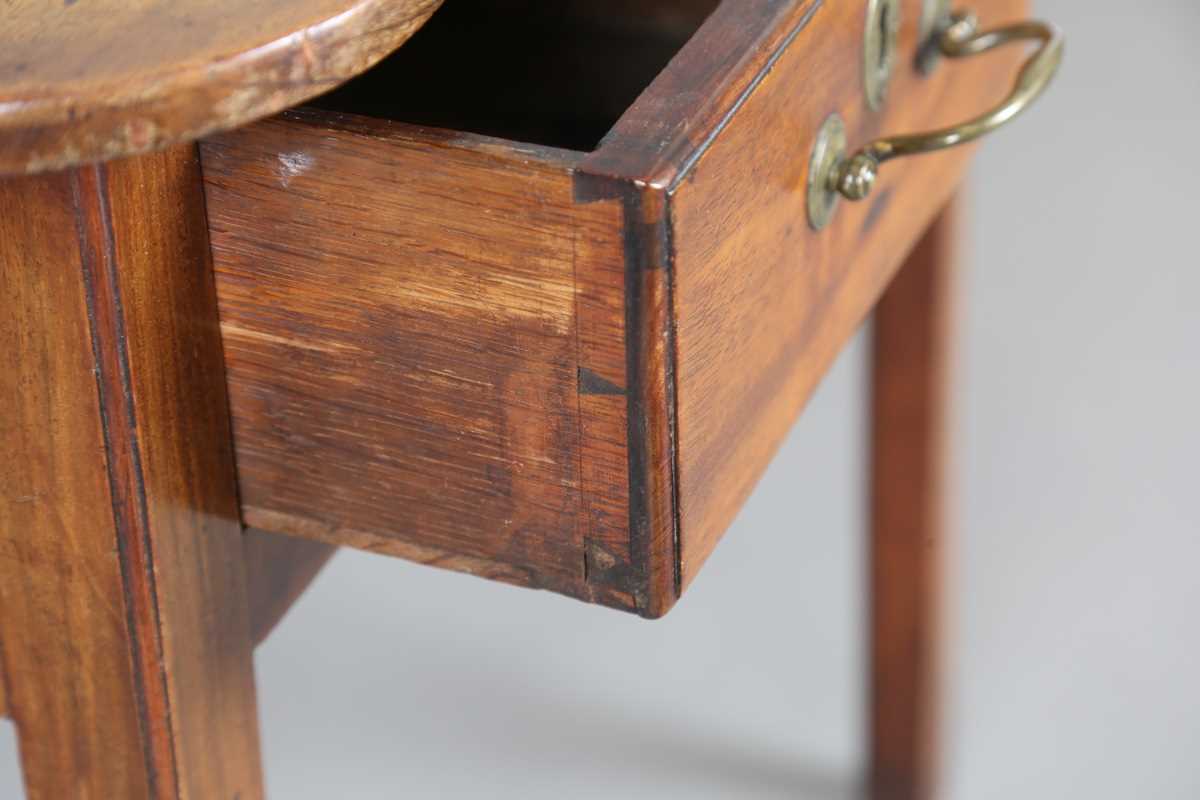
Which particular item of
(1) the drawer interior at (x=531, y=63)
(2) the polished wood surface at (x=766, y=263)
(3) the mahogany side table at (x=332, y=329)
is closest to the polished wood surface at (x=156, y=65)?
(3) the mahogany side table at (x=332, y=329)

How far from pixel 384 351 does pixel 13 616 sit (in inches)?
6.3

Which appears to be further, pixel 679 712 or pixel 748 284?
pixel 679 712

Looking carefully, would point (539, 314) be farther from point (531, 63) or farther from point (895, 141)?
point (531, 63)

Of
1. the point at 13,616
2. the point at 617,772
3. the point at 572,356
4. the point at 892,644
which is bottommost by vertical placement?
the point at 617,772

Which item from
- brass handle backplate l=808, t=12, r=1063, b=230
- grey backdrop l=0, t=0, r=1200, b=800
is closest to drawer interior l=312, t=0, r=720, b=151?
brass handle backplate l=808, t=12, r=1063, b=230

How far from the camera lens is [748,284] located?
2.14 ft

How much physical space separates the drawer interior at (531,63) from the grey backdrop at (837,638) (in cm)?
46

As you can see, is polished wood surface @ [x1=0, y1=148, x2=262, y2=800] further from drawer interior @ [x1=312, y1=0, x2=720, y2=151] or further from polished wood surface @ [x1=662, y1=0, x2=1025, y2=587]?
drawer interior @ [x1=312, y1=0, x2=720, y2=151]

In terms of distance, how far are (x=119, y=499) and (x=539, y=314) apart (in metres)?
0.15

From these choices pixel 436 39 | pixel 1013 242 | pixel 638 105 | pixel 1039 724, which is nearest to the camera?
pixel 638 105

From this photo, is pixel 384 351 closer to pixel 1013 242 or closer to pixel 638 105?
pixel 638 105

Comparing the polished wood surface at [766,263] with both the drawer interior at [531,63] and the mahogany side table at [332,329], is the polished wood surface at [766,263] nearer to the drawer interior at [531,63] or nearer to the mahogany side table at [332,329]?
the mahogany side table at [332,329]

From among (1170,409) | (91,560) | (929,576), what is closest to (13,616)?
(91,560)

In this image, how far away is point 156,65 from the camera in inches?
19.9
